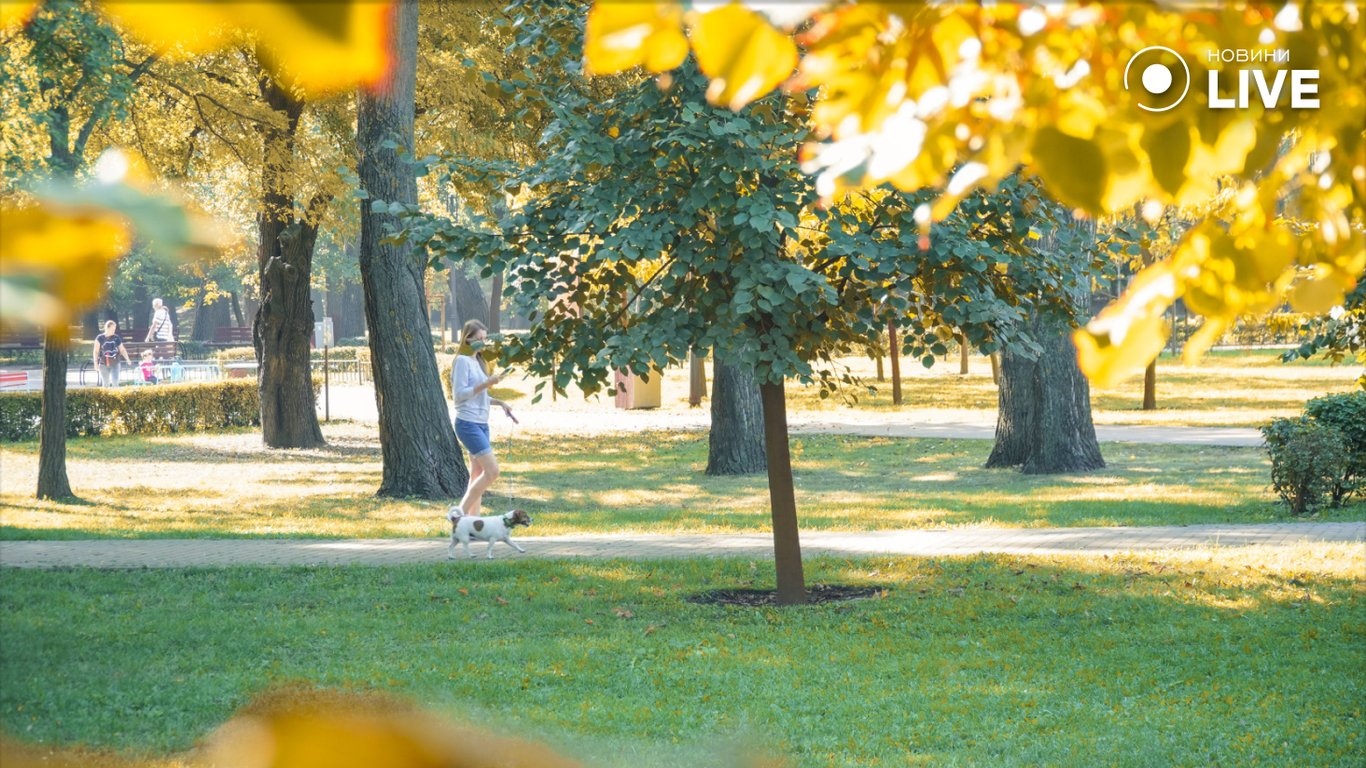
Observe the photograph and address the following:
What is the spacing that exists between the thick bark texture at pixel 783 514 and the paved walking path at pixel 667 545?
6.49ft

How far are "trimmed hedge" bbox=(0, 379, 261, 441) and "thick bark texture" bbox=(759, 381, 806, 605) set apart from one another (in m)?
19.8

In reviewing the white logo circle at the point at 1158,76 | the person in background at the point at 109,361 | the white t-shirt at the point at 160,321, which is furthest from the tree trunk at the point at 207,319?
the white logo circle at the point at 1158,76

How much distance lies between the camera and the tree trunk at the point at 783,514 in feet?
31.3

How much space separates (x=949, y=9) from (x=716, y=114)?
690 centimetres

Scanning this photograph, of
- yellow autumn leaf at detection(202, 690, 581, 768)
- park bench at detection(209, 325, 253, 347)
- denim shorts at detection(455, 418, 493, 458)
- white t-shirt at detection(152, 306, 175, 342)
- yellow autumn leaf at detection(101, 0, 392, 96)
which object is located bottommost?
denim shorts at detection(455, 418, 493, 458)

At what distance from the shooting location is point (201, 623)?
9047 mm

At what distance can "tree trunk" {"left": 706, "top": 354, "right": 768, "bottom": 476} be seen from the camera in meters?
20.1

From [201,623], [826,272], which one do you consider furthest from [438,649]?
[826,272]

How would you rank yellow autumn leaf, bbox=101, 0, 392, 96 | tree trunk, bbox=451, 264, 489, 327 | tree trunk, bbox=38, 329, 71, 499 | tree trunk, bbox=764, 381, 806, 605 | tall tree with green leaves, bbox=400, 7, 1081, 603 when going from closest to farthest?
yellow autumn leaf, bbox=101, 0, 392, 96
tall tree with green leaves, bbox=400, 7, 1081, 603
tree trunk, bbox=764, 381, 806, 605
tree trunk, bbox=38, 329, 71, 499
tree trunk, bbox=451, 264, 489, 327

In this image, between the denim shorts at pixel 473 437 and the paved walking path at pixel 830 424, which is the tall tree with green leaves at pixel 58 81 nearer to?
the denim shorts at pixel 473 437

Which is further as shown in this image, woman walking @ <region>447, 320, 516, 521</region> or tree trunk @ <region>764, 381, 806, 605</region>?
woman walking @ <region>447, 320, 516, 521</region>

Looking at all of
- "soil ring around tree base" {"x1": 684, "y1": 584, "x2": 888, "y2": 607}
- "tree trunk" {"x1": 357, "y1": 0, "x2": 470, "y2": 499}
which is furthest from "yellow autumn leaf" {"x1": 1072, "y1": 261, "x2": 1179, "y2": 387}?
"tree trunk" {"x1": 357, "y1": 0, "x2": 470, "y2": 499}

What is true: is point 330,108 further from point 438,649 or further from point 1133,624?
point 1133,624

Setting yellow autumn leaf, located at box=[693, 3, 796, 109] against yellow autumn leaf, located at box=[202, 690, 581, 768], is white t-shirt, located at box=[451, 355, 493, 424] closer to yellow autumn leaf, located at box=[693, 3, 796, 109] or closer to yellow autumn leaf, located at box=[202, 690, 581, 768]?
yellow autumn leaf, located at box=[693, 3, 796, 109]
